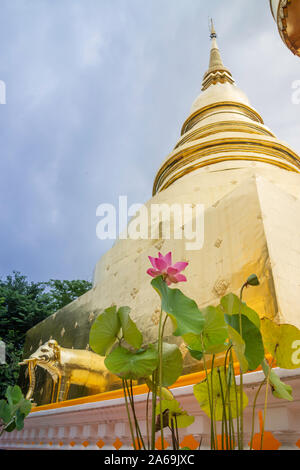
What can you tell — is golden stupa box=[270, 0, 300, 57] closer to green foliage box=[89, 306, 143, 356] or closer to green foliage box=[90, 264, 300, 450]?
green foliage box=[90, 264, 300, 450]

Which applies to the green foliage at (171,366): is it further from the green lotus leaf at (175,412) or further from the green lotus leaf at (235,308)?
the green lotus leaf at (235,308)

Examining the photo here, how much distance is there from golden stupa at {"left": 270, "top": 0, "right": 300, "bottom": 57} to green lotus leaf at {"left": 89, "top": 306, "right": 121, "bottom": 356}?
1.85m

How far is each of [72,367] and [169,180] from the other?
10.4ft

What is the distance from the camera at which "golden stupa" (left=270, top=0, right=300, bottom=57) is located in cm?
178

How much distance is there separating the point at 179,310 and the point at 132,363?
17 cm

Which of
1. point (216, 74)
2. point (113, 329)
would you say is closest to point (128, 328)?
point (113, 329)

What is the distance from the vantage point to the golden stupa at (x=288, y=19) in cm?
178

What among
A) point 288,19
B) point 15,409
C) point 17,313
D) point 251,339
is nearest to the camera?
point 251,339

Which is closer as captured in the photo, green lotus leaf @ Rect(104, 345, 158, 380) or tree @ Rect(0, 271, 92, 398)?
green lotus leaf @ Rect(104, 345, 158, 380)

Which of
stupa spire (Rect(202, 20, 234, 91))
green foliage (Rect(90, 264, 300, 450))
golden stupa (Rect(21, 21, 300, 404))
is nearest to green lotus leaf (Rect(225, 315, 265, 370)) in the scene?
green foliage (Rect(90, 264, 300, 450))

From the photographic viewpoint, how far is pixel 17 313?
8.05 meters

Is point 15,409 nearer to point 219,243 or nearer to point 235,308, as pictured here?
point 235,308

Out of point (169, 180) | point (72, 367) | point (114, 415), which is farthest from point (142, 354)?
point (169, 180)
